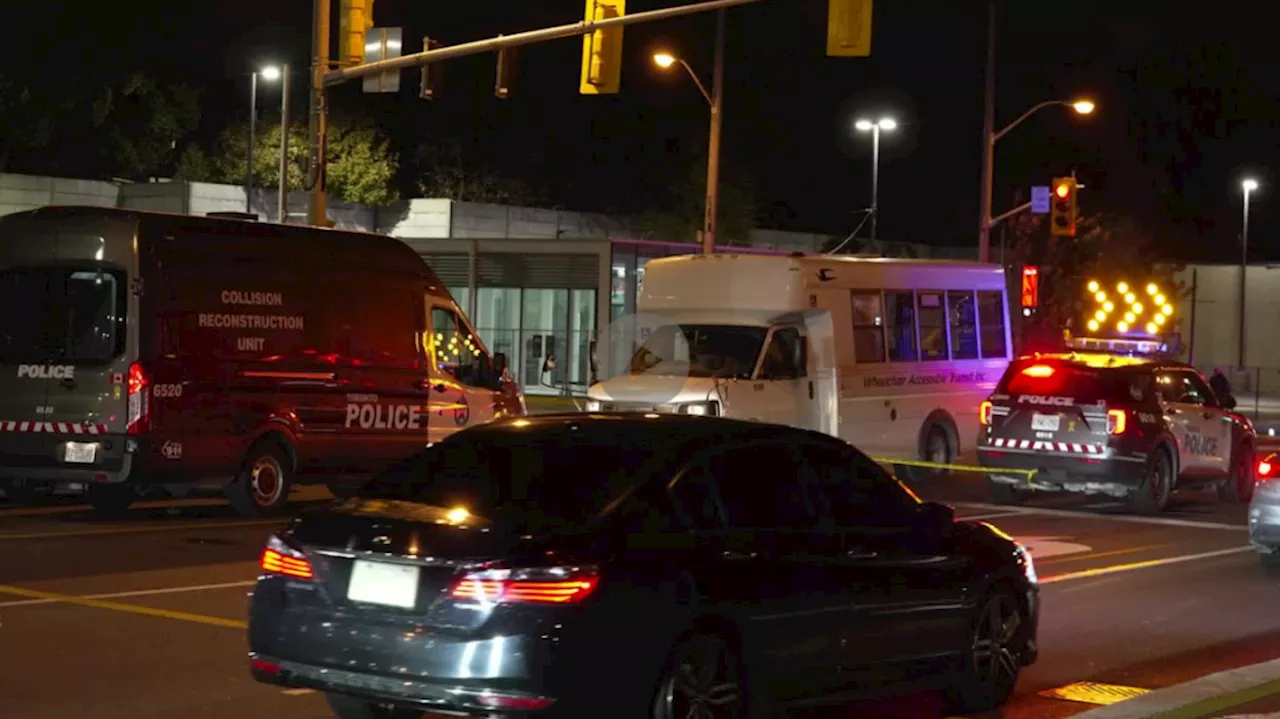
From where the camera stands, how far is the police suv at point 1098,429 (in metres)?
20.9

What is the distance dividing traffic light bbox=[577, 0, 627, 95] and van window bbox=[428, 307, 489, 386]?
3.13 m

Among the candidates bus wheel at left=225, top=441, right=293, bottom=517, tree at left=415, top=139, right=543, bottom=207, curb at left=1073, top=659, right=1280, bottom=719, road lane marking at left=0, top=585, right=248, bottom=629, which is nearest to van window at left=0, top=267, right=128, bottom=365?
bus wheel at left=225, top=441, right=293, bottom=517

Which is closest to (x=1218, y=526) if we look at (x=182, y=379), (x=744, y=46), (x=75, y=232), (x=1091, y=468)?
(x=1091, y=468)

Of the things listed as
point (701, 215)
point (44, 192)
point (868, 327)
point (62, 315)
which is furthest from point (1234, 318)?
point (62, 315)

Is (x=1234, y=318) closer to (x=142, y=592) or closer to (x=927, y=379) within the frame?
(x=927, y=379)

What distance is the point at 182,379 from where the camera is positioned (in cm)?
1712

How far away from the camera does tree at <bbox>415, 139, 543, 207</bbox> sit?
64.1 m

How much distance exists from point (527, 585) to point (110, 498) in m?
12.1

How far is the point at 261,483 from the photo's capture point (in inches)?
711

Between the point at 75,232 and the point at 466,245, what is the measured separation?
25666mm

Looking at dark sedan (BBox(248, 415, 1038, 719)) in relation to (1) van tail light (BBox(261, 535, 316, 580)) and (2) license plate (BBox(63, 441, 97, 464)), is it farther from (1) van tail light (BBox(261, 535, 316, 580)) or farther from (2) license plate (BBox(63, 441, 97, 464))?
(2) license plate (BBox(63, 441, 97, 464))

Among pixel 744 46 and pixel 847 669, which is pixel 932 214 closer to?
pixel 744 46

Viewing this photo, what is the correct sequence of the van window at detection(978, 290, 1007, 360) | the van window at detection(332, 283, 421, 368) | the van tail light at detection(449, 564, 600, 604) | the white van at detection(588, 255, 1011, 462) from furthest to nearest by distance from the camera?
the van window at detection(978, 290, 1007, 360) < the white van at detection(588, 255, 1011, 462) < the van window at detection(332, 283, 421, 368) < the van tail light at detection(449, 564, 600, 604)

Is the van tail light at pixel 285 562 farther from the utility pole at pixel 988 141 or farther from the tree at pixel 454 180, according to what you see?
the tree at pixel 454 180
